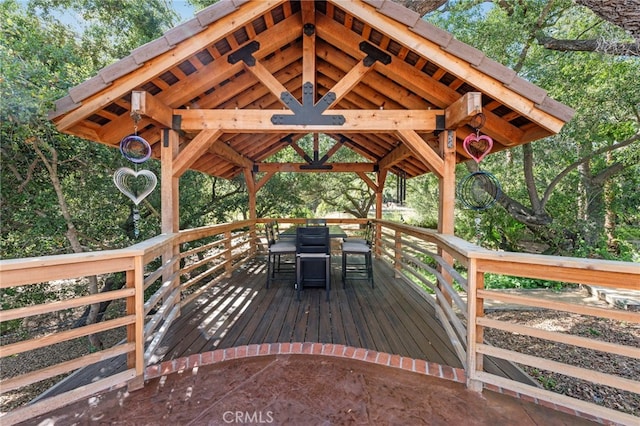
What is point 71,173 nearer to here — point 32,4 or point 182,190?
point 182,190

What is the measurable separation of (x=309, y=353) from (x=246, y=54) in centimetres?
334

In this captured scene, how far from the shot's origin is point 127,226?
6.57 m

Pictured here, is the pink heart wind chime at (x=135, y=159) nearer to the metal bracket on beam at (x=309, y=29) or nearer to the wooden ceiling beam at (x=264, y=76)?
the wooden ceiling beam at (x=264, y=76)

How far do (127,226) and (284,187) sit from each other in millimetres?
5196

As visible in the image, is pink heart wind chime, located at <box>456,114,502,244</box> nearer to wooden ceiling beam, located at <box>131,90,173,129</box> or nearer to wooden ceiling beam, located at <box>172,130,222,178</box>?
wooden ceiling beam, located at <box>172,130,222,178</box>

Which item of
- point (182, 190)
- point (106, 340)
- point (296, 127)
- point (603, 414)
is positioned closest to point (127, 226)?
point (182, 190)

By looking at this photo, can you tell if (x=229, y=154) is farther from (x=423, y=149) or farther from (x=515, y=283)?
(x=515, y=283)

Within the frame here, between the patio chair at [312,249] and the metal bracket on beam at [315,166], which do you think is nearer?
the patio chair at [312,249]

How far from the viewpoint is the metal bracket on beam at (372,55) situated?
323cm

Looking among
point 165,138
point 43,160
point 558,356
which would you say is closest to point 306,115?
point 165,138

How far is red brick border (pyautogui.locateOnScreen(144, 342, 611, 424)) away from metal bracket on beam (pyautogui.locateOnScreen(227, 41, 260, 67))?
3149 millimetres

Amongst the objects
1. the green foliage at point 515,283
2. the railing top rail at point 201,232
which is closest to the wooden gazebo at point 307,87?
the railing top rail at point 201,232

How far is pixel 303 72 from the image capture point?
333 centimetres

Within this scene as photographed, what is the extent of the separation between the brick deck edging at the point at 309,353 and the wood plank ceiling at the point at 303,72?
7.32ft
